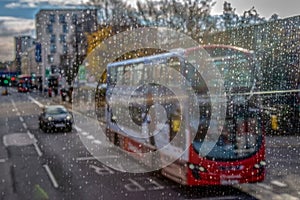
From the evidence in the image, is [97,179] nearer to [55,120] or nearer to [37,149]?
[37,149]

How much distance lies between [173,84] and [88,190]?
10.8 feet

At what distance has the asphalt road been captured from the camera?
1082 cm

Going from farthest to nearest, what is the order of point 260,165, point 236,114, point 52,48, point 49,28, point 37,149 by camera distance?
point 52,48 → point 49,28 → point 37,149 → point 260,165 → point 236,114

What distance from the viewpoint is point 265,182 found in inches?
463

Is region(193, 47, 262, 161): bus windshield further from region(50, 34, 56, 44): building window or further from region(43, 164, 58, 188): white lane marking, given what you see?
region(50, 34, 56, 44): building window

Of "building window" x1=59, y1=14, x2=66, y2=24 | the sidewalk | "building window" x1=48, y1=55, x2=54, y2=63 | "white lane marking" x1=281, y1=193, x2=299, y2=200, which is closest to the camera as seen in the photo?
"white lane marking" x1=281, y1=193, x2=299, y2=200

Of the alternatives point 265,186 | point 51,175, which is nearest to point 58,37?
point 51,175

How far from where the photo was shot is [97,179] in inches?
495

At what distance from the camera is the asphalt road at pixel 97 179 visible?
10820 millimetres

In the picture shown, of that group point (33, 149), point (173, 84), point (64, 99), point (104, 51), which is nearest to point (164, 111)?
point (173, 84)

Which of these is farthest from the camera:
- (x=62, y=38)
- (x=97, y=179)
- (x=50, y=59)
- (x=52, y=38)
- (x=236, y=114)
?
(x=50, y=59)

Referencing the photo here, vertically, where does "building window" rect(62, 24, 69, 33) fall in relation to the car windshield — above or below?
above

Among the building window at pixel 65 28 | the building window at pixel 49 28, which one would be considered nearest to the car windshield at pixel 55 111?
the building window at pixel 65 28

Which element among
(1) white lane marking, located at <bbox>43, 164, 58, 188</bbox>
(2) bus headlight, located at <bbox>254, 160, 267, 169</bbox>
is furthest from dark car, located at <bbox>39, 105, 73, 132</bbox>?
(2) bus headlight, located at <bbox>254, 160, 267, 169</bbox>
